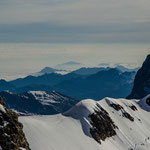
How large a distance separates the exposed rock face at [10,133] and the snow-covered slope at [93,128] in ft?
60.4

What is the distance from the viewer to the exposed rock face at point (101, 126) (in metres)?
99.1

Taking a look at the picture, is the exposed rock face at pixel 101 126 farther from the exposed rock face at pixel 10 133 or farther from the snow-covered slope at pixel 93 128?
the exposed rock face at pixel 10 133

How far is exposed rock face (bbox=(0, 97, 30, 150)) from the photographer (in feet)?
151

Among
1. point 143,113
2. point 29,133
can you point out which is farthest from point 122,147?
point 143,113

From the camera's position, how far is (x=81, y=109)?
366 ft

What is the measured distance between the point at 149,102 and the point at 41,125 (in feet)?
313

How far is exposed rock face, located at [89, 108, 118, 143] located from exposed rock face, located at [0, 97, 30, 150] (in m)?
48.1

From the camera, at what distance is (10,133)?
48562 mm

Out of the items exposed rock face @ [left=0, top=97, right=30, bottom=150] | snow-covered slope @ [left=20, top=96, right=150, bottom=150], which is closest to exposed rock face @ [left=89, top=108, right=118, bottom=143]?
snow-covered slope @ [left=20, top=96, right=150, bottom=150]

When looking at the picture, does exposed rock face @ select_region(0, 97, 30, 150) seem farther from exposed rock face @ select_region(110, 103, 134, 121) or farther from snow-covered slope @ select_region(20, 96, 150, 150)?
exposed rock face @ select_region(110, 103, 134, 121)

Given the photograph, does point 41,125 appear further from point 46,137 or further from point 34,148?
A: point 34,148

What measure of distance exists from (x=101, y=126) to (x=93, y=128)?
736 centimetres

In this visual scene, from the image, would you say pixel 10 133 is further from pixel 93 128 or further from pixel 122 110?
pixel 122 110

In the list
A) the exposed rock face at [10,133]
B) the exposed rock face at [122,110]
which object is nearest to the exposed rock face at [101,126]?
the exposed rock face at [122,110]
